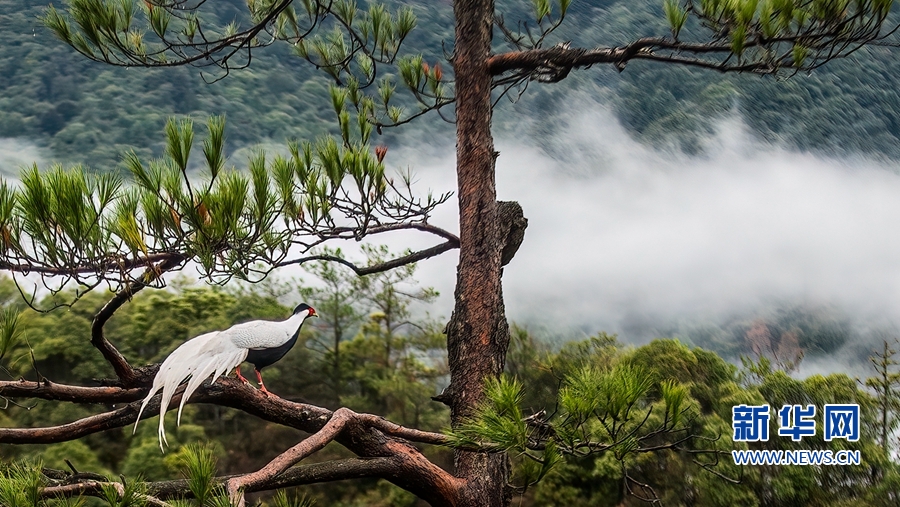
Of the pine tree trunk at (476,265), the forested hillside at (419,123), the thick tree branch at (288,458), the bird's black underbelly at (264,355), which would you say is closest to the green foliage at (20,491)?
the thick tree branch at (288,458)

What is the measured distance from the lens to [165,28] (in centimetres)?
175

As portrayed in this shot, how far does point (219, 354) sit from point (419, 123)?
20.5ft

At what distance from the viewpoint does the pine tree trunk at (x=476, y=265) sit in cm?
159

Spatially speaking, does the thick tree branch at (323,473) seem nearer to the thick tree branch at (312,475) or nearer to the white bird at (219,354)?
the thick tree branch at (312,475)

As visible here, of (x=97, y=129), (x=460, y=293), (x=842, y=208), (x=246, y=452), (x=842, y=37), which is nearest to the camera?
(x=842, y=37)

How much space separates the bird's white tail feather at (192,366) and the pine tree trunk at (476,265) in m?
0.58

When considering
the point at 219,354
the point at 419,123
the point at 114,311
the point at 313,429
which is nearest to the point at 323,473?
the point at 313,429

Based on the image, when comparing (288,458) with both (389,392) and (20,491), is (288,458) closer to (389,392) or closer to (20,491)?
(20,491)

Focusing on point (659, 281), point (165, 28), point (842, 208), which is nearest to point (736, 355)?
point (659, 281)

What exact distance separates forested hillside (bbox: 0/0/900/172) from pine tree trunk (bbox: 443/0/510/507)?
4406 mm

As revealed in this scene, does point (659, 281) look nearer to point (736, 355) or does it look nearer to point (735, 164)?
point (736, 355)

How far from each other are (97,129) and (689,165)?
745 centimetres

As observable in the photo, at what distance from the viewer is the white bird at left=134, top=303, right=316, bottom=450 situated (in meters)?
1.43

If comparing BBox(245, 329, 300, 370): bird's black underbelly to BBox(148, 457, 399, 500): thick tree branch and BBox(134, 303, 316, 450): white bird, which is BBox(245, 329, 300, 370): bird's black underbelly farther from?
BBox(148, 457, 399, 500): thick tree branch
